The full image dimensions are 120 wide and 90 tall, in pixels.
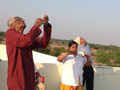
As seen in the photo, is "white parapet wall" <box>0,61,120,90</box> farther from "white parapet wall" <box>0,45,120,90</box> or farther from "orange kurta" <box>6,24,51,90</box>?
"orange kurta" <box>6,24,51,90</box>

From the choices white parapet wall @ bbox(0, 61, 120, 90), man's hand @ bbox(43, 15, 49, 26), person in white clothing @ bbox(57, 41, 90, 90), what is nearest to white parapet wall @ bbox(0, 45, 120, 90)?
white parapet wall @ bbox(0, 61, 120, 90)

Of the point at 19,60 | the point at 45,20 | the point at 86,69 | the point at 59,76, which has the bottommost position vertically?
the point at 59,76

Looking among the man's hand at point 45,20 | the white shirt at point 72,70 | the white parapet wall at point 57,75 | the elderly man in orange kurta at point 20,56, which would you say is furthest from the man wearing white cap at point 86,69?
the elderly man in orange kurta at point 20,56

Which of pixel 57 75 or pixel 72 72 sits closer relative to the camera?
pixel 72 72

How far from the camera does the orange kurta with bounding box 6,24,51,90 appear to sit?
76.2 inches

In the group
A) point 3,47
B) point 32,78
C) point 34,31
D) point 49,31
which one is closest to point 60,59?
point 49,31

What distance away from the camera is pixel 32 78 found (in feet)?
7.02

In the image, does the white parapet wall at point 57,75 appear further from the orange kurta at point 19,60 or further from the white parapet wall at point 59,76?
the orange kurta at point 19,60

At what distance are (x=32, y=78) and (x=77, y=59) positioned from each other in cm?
140

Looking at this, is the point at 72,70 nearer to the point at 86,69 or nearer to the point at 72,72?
the point at 72,72

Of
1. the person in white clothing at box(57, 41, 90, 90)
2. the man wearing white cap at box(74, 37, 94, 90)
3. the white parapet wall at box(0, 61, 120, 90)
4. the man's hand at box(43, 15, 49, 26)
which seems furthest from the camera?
the man wearing white cap at box(74, 37, 94, 90)

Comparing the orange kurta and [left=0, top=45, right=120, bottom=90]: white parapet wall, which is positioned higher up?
the orange kurta

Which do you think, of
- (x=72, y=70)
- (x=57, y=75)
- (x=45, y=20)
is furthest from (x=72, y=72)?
(x=45, y=20)

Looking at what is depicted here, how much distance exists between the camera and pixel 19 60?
6.70ft
